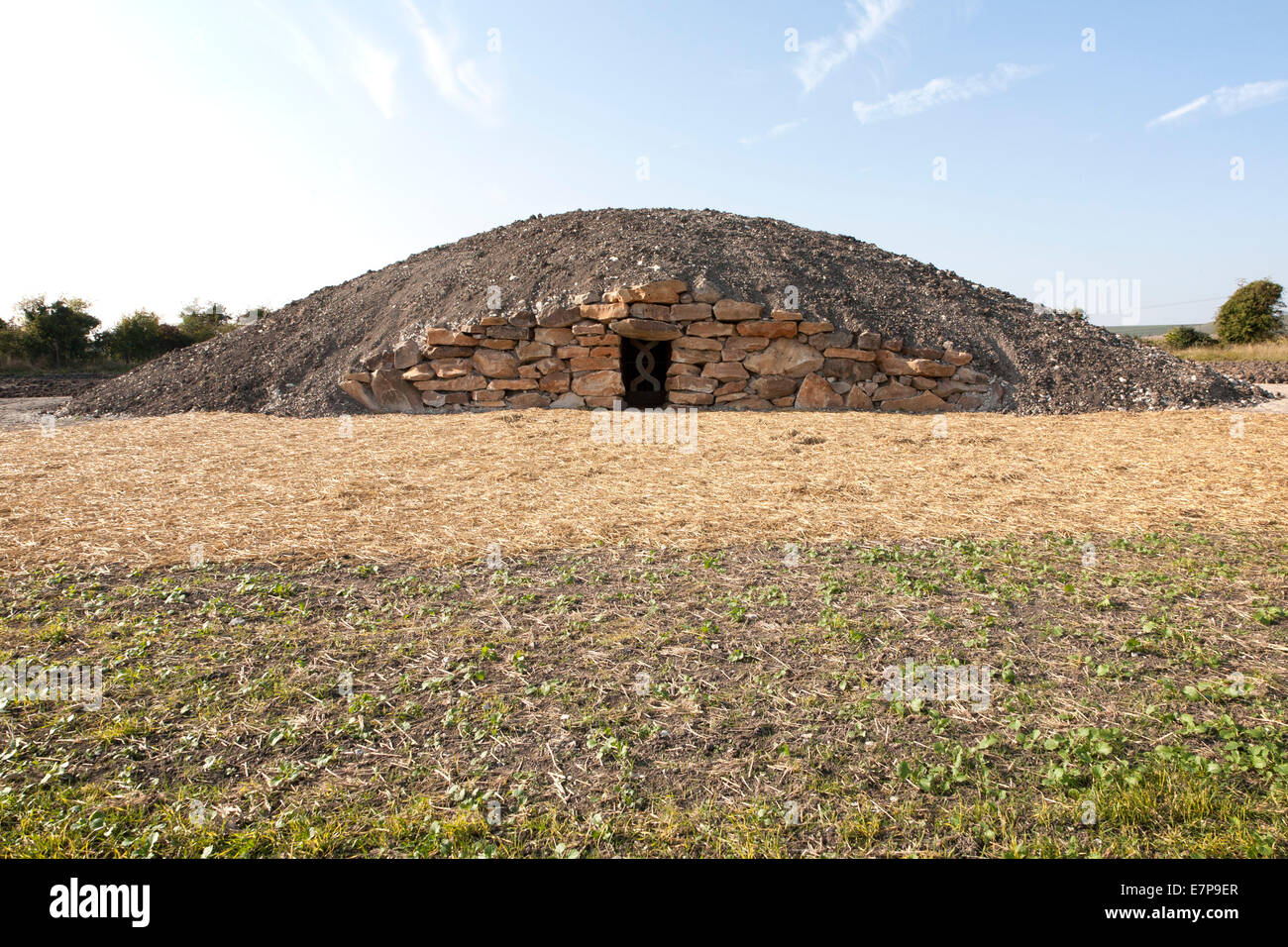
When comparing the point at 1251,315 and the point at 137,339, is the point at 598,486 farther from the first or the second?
the point at 1251,315

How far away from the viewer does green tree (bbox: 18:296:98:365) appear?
18875 mm

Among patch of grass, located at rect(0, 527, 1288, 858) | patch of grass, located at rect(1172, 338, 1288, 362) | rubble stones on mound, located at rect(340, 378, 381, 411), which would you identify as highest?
patch of grass, located at rect(1172, 338, 1288, 362)

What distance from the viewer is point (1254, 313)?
20984mm

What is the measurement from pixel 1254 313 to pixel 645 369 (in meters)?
21.7

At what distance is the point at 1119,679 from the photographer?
2.84m

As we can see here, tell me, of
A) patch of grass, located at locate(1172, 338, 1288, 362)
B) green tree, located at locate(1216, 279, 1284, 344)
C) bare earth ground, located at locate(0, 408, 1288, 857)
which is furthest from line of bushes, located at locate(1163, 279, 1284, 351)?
bare earth ground, located at locate(0, 408, 1288, 857)

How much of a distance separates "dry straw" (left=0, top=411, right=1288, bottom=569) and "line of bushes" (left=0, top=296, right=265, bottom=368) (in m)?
12.8

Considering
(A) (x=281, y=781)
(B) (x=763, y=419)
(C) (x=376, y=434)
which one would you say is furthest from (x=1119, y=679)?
(C) (x=376, y=434)

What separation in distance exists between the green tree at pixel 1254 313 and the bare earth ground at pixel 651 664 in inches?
799

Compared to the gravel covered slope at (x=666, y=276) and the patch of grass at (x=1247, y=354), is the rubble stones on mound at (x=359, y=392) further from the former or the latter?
the patch of grass at (x=1247, y=354)

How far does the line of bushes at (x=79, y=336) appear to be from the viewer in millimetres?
18875

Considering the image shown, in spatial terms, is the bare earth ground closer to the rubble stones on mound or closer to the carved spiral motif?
the rubble stones on mound

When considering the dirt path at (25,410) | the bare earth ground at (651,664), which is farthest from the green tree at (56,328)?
the bare earth ground at (651,664)
